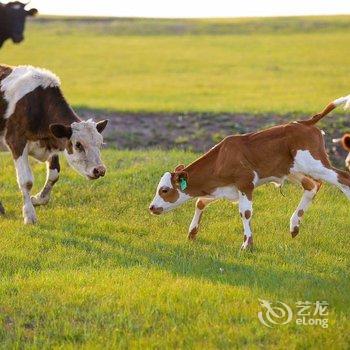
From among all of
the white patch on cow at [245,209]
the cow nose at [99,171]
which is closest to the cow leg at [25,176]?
the cow nose at [99,171]

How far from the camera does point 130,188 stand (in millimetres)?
14336

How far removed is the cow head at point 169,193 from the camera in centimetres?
1079

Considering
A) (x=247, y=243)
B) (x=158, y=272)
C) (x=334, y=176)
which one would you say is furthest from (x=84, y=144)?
(x=334, y=176)

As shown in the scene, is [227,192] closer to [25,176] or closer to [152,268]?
[152,268]

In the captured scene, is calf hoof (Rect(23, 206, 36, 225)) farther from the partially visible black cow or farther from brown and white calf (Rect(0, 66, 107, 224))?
the partially visible black cow

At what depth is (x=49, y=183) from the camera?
1336 centimetres

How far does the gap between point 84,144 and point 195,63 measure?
3799 centimetres

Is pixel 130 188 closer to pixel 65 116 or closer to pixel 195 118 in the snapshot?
pixel 65 116

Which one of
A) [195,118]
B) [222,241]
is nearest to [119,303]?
[222,241]

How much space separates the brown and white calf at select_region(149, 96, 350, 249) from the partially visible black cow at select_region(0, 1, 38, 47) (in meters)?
13.0

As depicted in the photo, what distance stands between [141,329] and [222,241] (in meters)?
3.94

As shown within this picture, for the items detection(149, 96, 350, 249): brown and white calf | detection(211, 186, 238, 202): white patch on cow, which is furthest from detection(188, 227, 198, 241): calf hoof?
detection(211, 186, 238, 202): white patch on cow

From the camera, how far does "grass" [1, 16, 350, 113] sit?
32.4 metres

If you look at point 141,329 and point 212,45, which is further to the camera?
point 212,45
